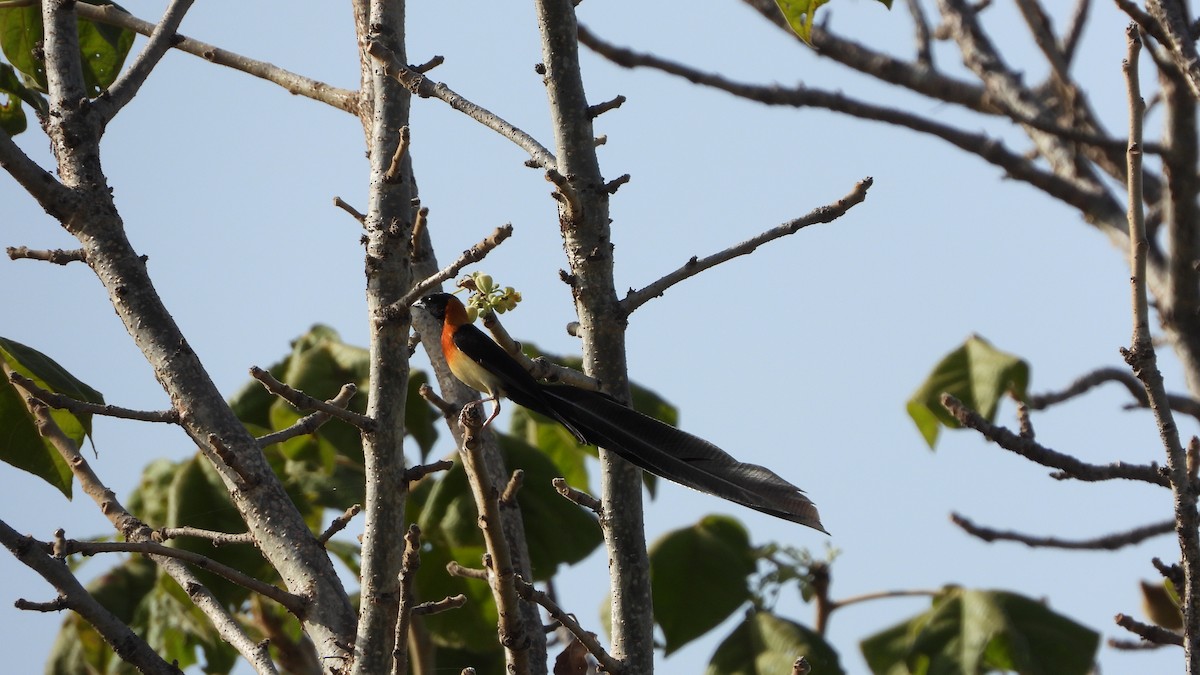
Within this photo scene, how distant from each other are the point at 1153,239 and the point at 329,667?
4657mm

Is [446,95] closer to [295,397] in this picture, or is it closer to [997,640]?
[295,397]

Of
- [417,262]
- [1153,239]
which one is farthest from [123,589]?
[1153,239]

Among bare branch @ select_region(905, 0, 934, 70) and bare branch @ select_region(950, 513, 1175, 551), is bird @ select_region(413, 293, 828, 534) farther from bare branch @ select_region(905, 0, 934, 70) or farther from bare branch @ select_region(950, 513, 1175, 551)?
bare branch @ select_region(905, 0, 934, 70)

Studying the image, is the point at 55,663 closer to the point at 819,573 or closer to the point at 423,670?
the point at 423,670

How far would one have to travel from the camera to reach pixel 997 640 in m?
4.21

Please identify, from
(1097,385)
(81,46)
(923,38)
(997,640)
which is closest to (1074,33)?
(923,38)

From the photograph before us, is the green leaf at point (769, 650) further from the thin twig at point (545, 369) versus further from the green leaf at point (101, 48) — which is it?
the green leaf at point (101, 48)

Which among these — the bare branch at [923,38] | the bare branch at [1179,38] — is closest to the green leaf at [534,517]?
the bare branch at [1179,38]

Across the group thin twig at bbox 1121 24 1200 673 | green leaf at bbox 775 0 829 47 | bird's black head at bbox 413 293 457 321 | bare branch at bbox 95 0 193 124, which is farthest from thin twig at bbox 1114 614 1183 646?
bare branch at bbox 95 0 193 124

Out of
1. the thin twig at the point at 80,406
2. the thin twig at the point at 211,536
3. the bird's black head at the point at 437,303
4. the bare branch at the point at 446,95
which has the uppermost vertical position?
the bird's black head at the point at 437,303

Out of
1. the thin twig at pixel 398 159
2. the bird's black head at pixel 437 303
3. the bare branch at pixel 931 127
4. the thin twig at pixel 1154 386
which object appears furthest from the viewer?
the bare branch at pixel 931 127

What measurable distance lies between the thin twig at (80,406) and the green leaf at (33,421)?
97 millimetres

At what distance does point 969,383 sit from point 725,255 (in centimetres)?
253

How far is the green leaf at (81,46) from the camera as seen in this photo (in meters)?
4.28
